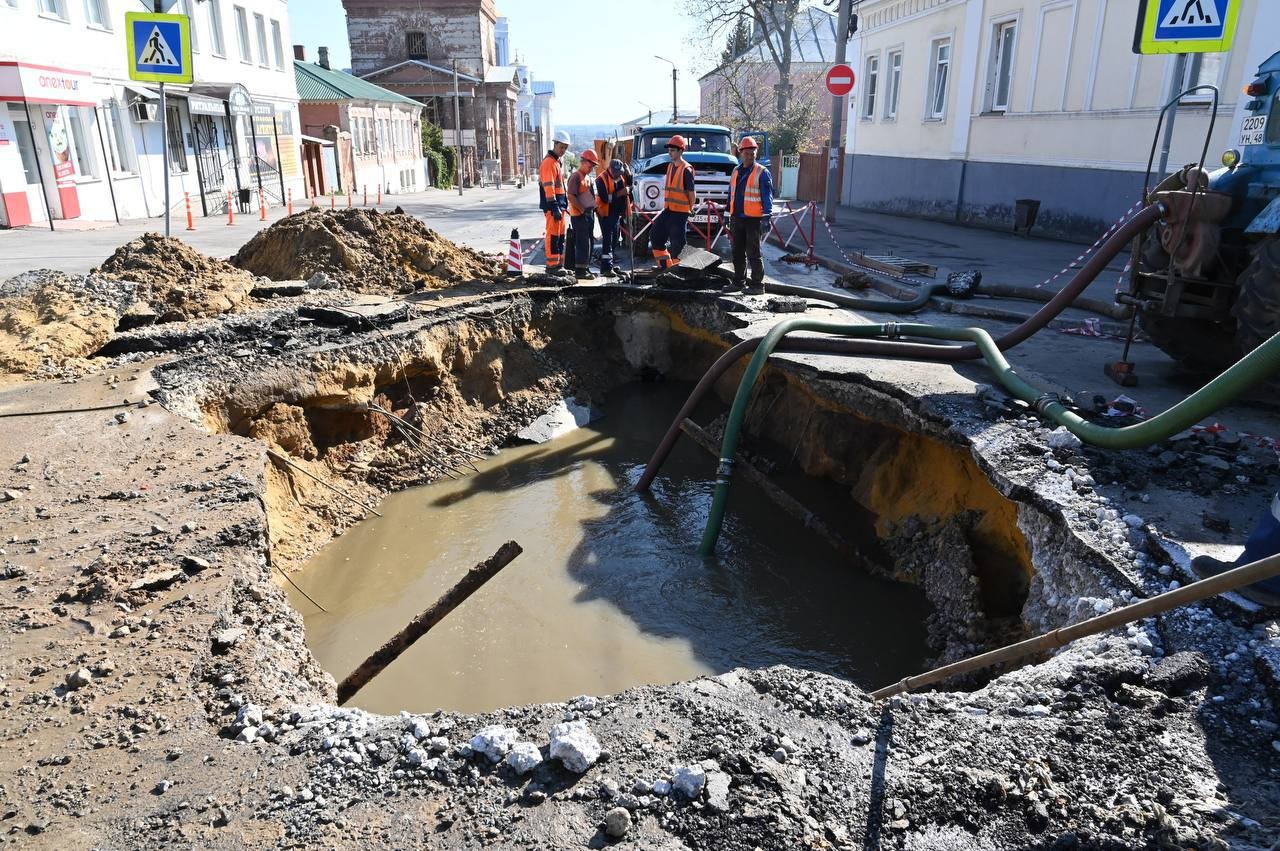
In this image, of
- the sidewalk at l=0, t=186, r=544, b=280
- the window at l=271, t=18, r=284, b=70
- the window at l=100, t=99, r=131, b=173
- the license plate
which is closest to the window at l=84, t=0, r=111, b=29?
the window at l=100, t=99, r=131, b=173

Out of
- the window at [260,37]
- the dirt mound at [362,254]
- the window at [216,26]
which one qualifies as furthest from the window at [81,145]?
the window at [260,37]

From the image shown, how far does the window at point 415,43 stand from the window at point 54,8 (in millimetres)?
33341

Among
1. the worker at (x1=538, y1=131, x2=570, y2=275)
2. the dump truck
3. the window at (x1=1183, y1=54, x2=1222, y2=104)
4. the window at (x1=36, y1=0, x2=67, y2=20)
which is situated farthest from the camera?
the window at (x1=36, y1=0, x2=67, y2=20)

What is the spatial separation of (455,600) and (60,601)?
6.02ft

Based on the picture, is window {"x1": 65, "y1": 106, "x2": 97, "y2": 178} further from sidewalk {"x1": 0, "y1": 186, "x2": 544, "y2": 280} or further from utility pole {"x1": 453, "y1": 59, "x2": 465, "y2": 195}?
utility pole {"x1": 453, "y1": 59, "x2": 465, "y2": 195}

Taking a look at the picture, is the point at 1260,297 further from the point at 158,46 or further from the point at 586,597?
the point at 158,46

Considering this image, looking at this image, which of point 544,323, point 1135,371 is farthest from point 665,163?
point 1135,371

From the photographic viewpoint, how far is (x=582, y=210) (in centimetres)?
1086

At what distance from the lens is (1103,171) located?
13.6 m

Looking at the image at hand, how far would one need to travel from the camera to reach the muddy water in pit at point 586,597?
5.22 meters

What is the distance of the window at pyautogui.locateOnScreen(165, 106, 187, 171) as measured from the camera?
21.6 m

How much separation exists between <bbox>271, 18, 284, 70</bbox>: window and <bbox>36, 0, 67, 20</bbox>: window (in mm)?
12417

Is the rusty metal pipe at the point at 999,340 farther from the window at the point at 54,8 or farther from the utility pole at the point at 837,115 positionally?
the window at the point at 54,8

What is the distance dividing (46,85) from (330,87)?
763 inches
